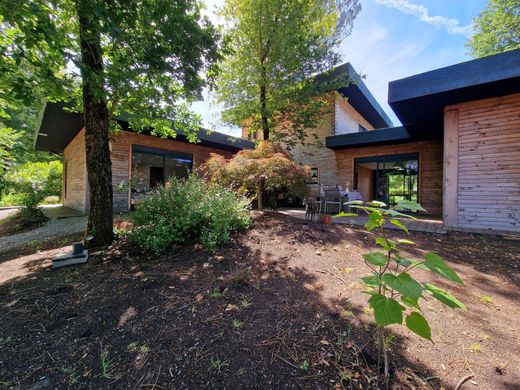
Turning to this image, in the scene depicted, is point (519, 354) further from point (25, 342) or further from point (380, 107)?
point (380, 107)

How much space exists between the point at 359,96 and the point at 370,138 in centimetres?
284

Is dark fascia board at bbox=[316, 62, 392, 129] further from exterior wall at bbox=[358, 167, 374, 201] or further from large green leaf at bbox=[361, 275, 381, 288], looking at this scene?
large green leaf at bbox=[361, 275, 381, 288]

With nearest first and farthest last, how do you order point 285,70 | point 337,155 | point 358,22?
point 285,70, point 358,22, point 337,155

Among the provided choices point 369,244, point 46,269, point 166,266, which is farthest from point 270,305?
point 46,269

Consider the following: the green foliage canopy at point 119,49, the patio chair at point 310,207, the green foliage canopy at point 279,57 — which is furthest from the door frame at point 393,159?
the green foliage canopy at point 119,49

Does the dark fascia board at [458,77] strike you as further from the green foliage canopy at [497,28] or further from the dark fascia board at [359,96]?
the green foliage canopy at [497,28]

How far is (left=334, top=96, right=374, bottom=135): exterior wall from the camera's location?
34.8 ft

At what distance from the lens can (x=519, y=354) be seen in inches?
55.9

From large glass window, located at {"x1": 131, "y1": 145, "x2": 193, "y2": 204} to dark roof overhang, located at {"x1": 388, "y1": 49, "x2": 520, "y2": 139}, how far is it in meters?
7.36

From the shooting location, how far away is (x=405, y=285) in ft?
2.97

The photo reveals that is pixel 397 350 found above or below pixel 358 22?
below

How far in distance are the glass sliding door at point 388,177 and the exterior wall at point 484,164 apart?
4.10 m

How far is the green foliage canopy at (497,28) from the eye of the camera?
9930 millimetres

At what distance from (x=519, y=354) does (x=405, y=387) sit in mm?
903
